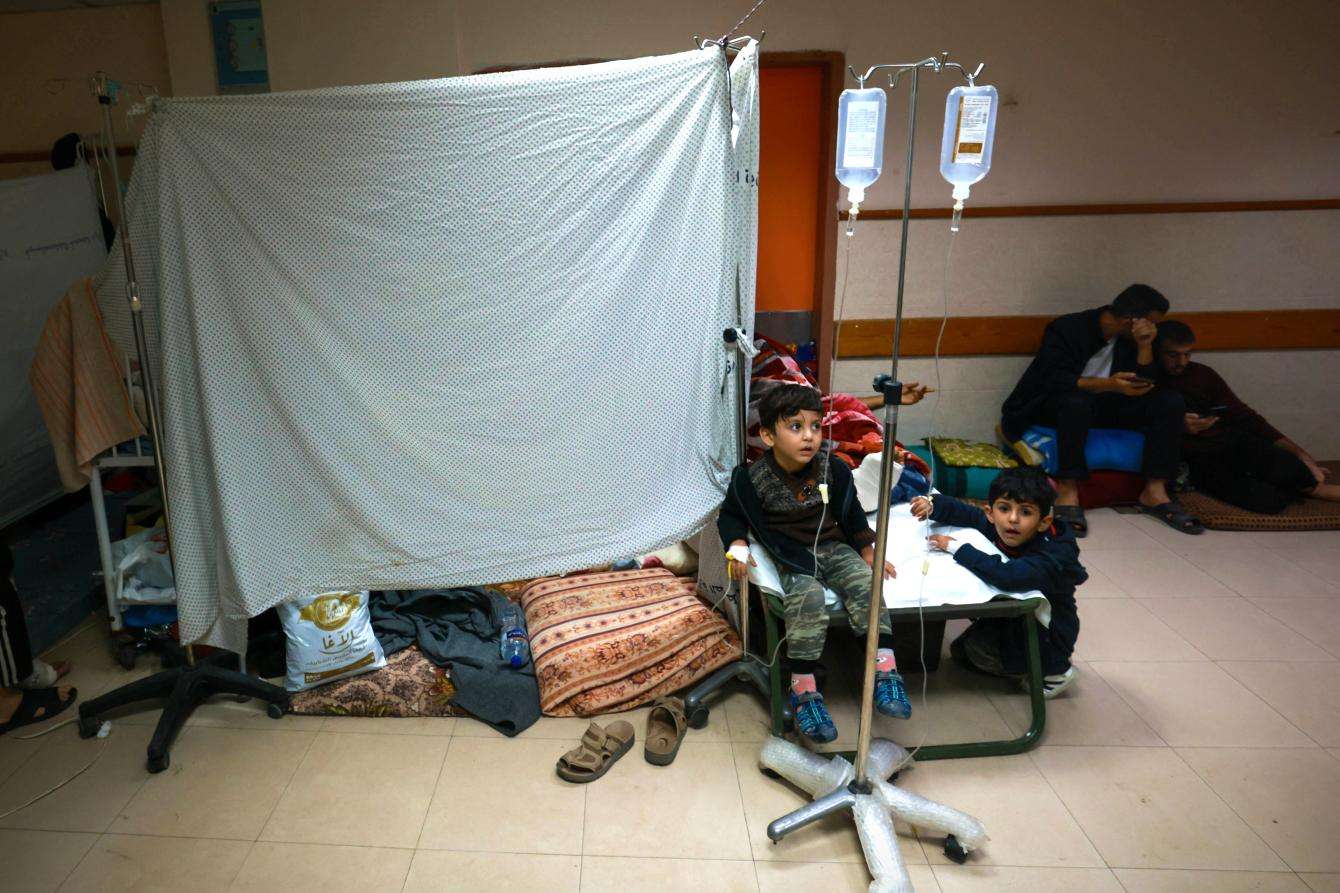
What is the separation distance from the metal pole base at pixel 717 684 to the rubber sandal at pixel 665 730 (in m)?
0.03

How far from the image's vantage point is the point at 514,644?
255cm

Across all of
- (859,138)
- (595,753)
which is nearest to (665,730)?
(595,753)

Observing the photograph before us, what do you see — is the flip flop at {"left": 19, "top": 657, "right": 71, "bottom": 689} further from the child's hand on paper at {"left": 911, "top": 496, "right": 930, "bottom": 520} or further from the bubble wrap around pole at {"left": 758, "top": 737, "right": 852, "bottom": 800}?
the child's hand on paper at {"left": 911, "top": 496, "right": 930, "bottom": 520}

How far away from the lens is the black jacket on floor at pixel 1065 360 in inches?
146

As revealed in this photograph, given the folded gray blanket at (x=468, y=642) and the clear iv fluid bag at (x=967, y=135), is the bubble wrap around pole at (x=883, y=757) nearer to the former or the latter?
the folded gray blanket at (x=468, y=642)

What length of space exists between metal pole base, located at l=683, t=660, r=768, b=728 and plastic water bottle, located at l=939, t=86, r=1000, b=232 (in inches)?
52.2

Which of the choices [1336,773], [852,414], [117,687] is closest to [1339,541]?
[1336,773]

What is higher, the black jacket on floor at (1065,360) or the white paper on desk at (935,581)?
the black jacket on floor at (1065,360)

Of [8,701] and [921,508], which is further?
[8,701]

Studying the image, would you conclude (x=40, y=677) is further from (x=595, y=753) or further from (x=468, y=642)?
(x=595, y=753)

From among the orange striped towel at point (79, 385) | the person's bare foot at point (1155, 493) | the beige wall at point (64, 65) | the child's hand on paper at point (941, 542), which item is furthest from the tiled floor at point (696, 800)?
the beige wall at point (64, 65)

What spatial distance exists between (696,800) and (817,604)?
549mm

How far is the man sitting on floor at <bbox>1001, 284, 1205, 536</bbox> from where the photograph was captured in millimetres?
3617

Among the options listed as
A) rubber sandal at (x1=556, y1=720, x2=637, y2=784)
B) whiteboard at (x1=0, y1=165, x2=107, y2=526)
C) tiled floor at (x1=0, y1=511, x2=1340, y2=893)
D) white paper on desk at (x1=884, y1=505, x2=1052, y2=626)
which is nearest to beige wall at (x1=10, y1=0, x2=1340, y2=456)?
whiteboard at (x1=0, y1=165, x2=107, y2=526)
